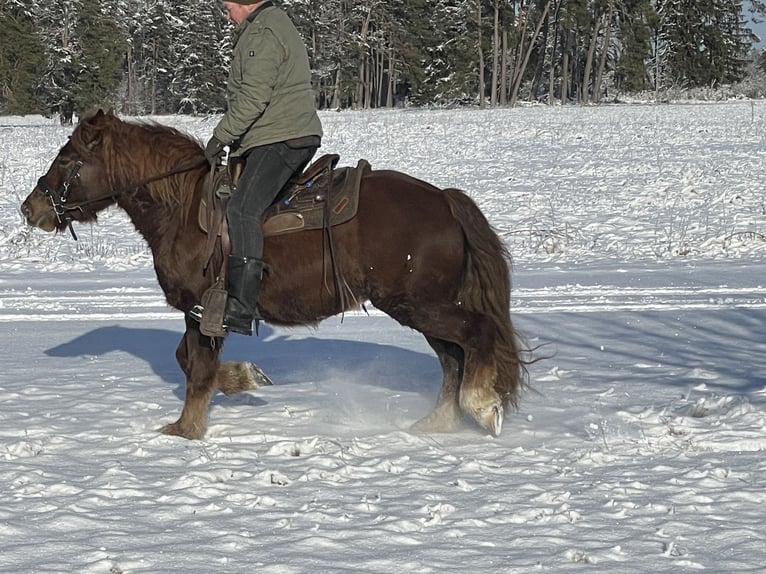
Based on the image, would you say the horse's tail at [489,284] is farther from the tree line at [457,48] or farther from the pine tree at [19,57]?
the tree line at [457,48]

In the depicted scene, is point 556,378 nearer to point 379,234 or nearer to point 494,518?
point 379,234

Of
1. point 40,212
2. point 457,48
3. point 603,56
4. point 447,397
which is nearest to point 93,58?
point 457,48

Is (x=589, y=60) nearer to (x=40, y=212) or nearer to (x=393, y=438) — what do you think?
(x=40, y=212)

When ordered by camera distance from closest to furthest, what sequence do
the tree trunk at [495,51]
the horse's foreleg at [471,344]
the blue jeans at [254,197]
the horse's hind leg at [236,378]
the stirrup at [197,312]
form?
the blue jeans at [254,197]
the horse's foreleg at [471,344]
the stirrup at [197,312]
the horse's hind leg at [236,378]
the tree trunk at [495,51]

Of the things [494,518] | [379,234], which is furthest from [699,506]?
[379,234]

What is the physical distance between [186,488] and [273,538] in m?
0.88

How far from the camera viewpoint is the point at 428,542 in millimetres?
4441

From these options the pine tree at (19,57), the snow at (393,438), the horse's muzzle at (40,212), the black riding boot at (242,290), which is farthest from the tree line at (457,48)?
the black riding boot at (242,290)

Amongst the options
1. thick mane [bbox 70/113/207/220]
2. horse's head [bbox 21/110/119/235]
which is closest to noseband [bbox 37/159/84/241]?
horse's head [bbox 21/110/119/235]

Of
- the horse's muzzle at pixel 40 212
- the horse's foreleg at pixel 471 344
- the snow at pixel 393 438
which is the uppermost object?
the horse's muzzle at pixel 40 212

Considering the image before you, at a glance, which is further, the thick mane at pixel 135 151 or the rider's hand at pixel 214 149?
the thick mane at pixel 135 151

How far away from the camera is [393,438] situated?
6.21 meters

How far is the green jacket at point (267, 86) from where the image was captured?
595 centimetres

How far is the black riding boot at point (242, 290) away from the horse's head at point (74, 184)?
1.18 metres
